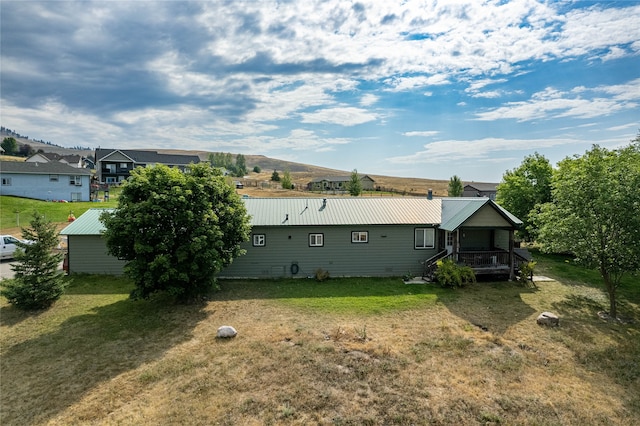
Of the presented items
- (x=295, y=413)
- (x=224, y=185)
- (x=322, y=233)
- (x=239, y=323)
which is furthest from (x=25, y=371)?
(x=322, y=233)

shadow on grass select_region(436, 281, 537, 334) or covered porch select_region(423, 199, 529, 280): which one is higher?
covered porch select_region(423, 199, 529, 280)

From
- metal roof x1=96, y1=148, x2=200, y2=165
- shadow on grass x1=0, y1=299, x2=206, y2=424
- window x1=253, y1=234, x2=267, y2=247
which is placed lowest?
shadow on grass x1=0, y1=299, x2=206, y2=424

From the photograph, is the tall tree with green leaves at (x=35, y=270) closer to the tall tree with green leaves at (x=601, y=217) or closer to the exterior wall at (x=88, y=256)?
the exterior wall at (x=88, y=256)

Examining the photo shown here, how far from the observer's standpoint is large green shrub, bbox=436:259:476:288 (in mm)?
Result: 16297

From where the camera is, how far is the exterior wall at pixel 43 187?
131ft

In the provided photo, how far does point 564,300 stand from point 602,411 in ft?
27.6

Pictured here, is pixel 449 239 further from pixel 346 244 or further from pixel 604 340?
pixel 604 340

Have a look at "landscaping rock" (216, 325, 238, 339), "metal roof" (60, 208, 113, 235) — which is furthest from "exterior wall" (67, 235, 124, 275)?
"landscaping rock" (216, 325, 238, 339)

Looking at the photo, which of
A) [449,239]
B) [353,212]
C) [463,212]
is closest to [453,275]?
[449,239]

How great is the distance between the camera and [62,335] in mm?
11328

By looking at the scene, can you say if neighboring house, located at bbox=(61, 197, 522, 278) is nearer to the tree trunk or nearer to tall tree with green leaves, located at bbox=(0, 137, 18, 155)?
the tree trunk

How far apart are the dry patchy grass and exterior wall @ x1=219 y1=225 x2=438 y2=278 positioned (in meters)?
3.31

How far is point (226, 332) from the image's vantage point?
36.6 ft

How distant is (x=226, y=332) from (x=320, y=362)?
3.41 meters
